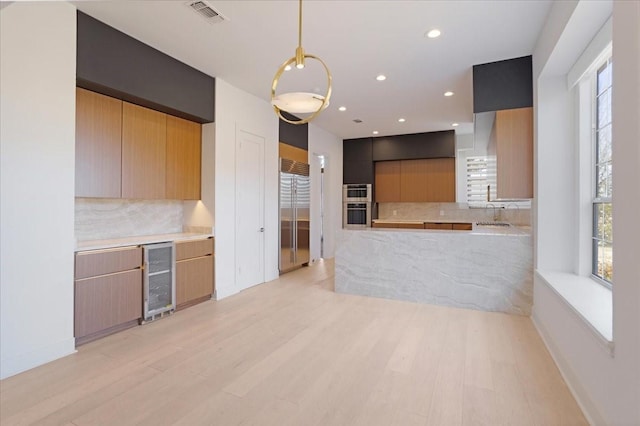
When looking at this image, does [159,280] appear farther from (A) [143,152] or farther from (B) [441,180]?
(B) [441,180]

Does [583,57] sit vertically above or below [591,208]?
above

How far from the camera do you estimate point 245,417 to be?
1884mm

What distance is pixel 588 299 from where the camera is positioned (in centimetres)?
224

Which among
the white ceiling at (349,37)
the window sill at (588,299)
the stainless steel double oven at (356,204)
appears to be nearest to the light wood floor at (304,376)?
the window sill at (588,299)

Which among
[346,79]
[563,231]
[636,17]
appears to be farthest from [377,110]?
[636,17]

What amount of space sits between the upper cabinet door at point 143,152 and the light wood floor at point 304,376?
4.83 feet

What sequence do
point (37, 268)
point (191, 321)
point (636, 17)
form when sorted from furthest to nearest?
1. point (191, 321)
2. point (37, 268)
3. point (636, 17)

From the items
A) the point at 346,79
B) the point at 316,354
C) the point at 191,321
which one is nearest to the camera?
the point at 316,354

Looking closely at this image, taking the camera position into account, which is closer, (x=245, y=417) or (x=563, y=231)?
(x=245, y=417)

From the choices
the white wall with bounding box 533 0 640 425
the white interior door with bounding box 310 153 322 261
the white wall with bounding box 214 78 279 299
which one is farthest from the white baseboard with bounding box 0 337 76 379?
the white interior door with bounding box 310 153 322 261

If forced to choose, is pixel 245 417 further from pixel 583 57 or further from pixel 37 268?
pixel 583 57

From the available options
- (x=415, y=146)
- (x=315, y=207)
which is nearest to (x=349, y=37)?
(x=315, y=207)

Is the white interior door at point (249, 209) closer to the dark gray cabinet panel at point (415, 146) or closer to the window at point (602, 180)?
the dark gray cabinet panel at point (415, 146)

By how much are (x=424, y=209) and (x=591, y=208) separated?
5.07 m
